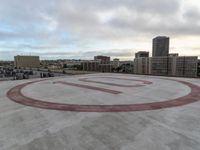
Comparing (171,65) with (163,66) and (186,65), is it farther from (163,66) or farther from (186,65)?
(186,65)

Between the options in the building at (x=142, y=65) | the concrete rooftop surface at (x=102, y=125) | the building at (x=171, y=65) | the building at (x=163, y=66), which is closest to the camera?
the concrete rooftop surface at (x=102, y=125)

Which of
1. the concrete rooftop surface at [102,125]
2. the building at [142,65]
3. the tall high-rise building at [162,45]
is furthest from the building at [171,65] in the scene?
the concrete rooftop surface at [102,125]

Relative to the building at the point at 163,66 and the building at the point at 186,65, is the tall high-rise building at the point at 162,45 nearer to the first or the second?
the building at the point at 163,66

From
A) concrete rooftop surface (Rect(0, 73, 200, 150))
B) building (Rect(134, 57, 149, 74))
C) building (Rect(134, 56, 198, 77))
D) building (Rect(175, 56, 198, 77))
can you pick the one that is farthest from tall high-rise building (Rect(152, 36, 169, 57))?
concrete rooftop surface (Rect(0, 73, 200, 150))

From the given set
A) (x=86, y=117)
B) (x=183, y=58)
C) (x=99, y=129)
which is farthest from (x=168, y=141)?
(x=183, y=58)

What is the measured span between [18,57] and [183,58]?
219 ft

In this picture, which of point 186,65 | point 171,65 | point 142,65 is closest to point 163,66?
point 171,65

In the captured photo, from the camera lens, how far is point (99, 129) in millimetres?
3771

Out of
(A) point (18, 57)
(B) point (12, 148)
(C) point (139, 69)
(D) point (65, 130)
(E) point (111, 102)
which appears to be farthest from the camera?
(A) point (18, 57)

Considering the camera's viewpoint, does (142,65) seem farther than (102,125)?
Yes

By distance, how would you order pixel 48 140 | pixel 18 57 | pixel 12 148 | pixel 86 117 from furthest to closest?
pixel 18 57
pixel 86 117
pixel 48 140
pixel 12 148

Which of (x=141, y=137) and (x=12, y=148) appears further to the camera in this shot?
(x=141, y=137)

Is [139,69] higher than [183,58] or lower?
lower

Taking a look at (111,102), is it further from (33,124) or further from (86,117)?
(33,124)
